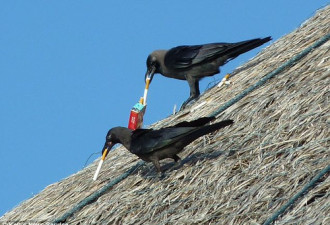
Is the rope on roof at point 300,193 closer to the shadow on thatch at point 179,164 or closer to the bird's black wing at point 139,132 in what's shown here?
the shadow on thatch at point 179,164

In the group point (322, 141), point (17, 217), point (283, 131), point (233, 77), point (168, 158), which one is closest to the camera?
point (322, 141)

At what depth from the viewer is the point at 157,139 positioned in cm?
822

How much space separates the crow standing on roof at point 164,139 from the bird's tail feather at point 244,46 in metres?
2.17

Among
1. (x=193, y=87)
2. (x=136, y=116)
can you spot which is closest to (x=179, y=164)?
(x=136, y=116)

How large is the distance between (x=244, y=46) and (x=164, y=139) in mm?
2458

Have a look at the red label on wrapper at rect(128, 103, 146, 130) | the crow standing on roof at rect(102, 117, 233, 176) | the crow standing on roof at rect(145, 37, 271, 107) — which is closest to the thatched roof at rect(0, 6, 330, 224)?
the crow standing on roof at rect(102, 117, 233, 176)

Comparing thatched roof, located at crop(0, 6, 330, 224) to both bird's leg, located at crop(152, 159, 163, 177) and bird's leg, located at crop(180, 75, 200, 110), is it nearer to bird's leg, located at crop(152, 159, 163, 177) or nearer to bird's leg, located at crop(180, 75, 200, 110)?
bird's leg, located at crop(152, 159, 163, 177)

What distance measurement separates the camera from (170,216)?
24.1 ft

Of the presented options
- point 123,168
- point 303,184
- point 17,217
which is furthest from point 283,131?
point 17,217

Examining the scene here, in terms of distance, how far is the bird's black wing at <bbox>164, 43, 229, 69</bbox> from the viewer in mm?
10477

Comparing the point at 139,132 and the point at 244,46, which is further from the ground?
the point at 244,46

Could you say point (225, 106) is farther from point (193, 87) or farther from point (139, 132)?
point (193, 87)

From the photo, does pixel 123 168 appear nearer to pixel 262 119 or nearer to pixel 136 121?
pixel 136 121

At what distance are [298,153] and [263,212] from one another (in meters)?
0.70
